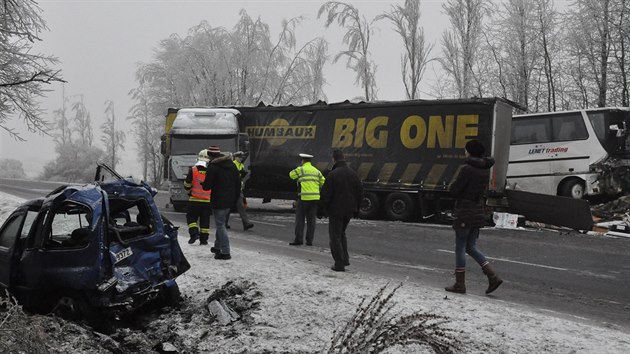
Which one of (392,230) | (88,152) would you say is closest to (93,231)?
(392,230)

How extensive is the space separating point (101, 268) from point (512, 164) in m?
15.7

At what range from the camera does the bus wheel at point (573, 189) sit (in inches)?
660

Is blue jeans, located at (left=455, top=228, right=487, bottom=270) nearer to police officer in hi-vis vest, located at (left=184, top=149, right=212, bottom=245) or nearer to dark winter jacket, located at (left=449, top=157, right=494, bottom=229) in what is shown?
dark winter jacket, located at (left=449, top=157, right=494, bottom=229)

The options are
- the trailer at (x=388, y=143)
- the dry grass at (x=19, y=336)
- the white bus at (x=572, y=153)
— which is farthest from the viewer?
the white bus at (x=572, y=153)

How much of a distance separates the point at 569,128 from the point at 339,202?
12.0 meters

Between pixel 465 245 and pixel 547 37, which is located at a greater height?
pixel 547 37

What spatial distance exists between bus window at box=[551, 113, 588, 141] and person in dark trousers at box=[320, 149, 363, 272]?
11482 mm

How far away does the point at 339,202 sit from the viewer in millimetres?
8039

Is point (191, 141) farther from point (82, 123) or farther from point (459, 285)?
point (82, 123)

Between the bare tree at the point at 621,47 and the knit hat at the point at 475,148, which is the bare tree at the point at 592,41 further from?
the knit hat at the point at 475,148

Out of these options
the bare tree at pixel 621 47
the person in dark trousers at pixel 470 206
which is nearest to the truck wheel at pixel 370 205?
the person in dark trousers at pixel 470 206

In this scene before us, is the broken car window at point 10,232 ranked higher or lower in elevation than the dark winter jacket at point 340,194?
lower

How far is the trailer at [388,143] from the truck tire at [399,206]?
28 millimetres

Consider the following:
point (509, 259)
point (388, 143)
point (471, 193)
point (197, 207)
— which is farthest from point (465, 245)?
point (388, 143)
